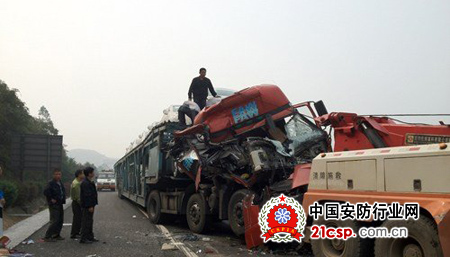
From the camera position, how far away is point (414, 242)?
464 cm

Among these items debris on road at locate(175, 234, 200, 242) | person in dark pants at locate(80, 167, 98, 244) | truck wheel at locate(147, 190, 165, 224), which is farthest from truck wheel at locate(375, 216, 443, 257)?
truck wheel at locate(147, 190, 165, 224)

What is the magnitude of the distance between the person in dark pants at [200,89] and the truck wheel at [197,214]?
2479 millimetres

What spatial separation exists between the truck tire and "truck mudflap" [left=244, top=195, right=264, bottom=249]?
4.84 ft

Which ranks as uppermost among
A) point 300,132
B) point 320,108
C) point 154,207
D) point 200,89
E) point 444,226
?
point 200,89

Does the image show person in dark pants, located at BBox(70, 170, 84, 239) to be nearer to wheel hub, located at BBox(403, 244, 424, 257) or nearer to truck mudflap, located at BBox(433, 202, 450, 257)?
wheel hub, located at BBox(403, 244, 424, 257)

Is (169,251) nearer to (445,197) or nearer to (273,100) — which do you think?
(273,100)

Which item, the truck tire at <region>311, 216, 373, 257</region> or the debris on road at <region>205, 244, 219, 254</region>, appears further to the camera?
the debris on road at <region>205, 244, 219, 254</region>

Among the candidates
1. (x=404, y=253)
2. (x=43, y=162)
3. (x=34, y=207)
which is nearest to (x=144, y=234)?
(x=404, y=253)

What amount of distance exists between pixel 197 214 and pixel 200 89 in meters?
3.31

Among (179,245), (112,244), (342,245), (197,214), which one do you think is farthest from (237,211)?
(342,245)

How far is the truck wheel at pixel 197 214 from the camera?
31.4 feet

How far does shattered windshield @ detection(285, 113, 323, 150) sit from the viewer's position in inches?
322

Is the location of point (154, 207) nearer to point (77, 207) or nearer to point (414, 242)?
point (77, 207)

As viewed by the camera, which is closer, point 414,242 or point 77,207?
point 414,242
